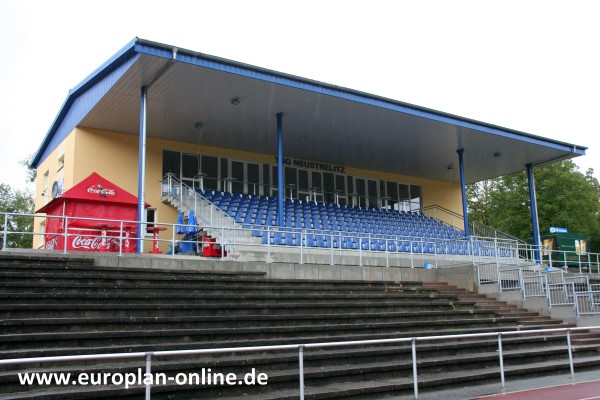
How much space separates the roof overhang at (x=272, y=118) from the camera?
1773 centimetres

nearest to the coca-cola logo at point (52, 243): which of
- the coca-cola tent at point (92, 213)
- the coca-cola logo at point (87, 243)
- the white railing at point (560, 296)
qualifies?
the coca-cola tent at point (92, 213)

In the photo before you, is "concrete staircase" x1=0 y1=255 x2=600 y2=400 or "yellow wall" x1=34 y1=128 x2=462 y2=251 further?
"yellow wall" x1=34 y1=128 x2=462 y2=251

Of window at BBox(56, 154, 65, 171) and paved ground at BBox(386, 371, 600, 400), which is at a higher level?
window at BBox(56, 154, 65, 171)

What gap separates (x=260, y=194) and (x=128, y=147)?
634 centimetres

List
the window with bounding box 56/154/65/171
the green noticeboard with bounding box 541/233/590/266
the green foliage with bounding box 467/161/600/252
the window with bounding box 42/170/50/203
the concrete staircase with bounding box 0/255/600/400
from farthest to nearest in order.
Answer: the green foliage with bounding box 467/161/600/252 → the green noticeboard with bounding box 541/233/590/266 → the window with bounding box 42/170/50/203 → the window with bounding box 56/154/65/171 → the concrete staircase with bounding box 0/255/600/400

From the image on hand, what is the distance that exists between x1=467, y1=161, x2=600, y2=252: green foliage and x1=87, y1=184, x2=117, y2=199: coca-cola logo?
27541mm

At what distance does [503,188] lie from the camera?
44.0 meters

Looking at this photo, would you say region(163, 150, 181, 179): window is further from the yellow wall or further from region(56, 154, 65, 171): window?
region(56, 154, 65, 171): window

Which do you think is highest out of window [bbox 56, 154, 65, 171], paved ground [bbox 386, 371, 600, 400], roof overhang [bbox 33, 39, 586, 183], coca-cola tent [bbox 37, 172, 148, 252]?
roof overhang [bbox 33, 39, 586, 183]

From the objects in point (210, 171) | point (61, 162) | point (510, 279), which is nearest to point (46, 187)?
point (61, 162)

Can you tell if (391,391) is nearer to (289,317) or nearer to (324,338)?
(324,338)

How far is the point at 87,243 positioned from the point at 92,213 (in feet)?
3.14

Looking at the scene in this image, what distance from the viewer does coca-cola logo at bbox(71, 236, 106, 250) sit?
16.8m

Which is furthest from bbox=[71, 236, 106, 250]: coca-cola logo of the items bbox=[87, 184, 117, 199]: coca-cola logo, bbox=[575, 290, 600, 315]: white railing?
bbox=[575, 290, 600, 315]: white railing
